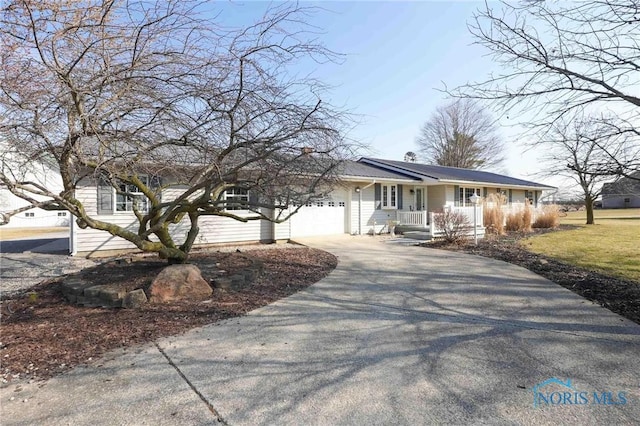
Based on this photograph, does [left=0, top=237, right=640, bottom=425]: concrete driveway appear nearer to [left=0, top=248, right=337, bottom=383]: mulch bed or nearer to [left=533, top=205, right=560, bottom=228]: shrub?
[left=0, top=248, right=337, bottom=383]: mulch bed

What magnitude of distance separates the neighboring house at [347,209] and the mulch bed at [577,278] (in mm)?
2935

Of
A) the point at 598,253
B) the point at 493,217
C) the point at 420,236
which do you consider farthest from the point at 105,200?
the point at 493,217

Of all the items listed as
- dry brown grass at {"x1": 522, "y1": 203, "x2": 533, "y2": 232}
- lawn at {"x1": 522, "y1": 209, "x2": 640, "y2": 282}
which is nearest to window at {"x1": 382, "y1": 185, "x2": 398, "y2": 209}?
lawn at {"x1": 522, "y1": 209, "x2": 640, "y2": 282}

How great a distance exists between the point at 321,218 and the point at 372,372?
1096 centimetres

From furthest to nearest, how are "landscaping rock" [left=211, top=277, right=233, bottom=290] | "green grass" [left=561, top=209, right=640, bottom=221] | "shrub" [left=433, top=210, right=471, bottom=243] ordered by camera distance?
"green grass" [left=561, top=209, right=640, bottom=221] < "shrub" [left=433, top=210, right=471, bottom=243] < "landscaping rock" [left=211, top=277, right=233, bottom=290]

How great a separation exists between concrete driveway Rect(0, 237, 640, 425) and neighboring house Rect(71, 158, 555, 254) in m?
4.30

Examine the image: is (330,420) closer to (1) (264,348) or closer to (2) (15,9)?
(1) (264,348)

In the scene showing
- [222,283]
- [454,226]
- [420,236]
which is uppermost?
[454,226]

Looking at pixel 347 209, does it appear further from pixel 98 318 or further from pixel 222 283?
pixel 98 318

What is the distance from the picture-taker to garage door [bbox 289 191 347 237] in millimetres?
13248

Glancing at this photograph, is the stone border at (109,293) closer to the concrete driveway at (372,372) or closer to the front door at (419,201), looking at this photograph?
the concrete driveway at (372,372)

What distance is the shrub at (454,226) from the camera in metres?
11.6

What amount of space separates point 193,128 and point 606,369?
17.1ft

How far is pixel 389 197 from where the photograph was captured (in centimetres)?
1572
